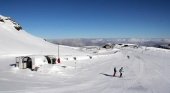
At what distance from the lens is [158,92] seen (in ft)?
85.7

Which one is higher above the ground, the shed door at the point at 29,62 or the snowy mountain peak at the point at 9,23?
the snowy mountain peak at the point at 9,23

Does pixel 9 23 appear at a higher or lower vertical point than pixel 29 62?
higher

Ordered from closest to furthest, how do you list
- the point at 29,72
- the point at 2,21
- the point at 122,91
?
the point at 122,91 < the point at 29,72 < the point at 2,21

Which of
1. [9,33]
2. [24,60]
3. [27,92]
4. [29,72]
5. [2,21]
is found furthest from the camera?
[2,21]

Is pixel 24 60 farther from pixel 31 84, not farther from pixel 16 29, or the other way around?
pixel 16 29

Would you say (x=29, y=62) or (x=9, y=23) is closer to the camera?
(x=29, y=62)

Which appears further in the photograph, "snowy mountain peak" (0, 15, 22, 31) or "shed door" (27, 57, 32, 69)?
"snowy mountain peak" (0, 15, 22, 31)

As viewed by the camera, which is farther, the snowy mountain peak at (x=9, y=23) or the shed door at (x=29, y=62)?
the snowy mountain peak at (x=9, y=23)

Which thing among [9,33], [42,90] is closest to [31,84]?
[42,90]

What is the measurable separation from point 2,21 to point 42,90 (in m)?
108

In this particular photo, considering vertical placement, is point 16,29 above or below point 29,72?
above

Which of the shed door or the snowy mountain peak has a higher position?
the snowy mountain peak

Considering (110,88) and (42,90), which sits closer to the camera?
(42,90)

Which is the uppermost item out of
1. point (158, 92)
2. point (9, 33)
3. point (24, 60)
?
point (9, 33)
